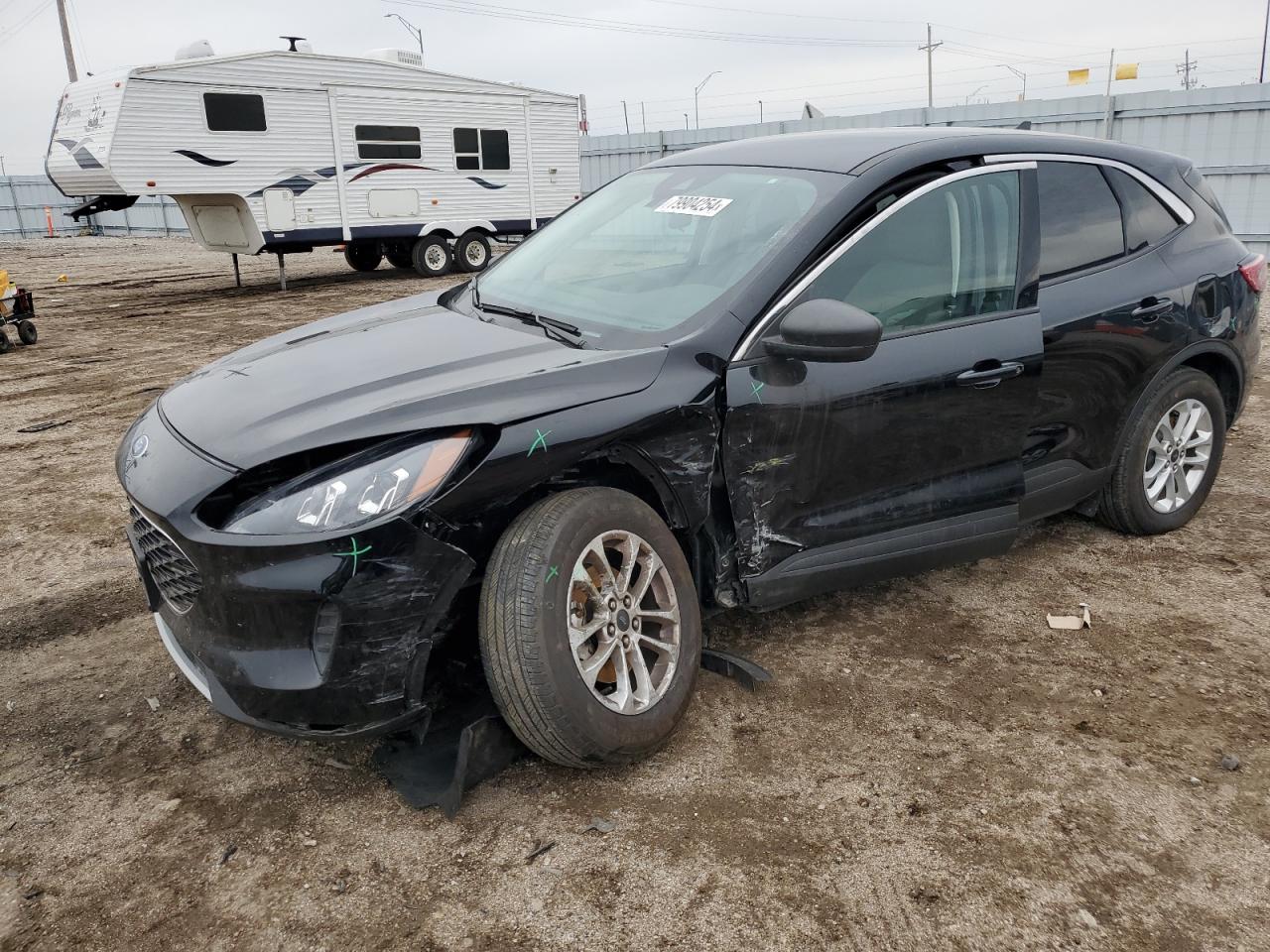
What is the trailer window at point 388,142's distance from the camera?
51.7 ft

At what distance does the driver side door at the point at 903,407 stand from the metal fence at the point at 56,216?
113 ft

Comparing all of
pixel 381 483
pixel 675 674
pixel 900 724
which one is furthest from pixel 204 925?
pixel 900 724

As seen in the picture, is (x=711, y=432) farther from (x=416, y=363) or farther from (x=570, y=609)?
(x=416, y=363)

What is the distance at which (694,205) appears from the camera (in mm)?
3527

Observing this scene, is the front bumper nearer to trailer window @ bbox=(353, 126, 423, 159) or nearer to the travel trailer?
the travel trailer

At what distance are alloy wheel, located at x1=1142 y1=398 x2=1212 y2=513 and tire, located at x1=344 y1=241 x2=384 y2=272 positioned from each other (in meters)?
14.6

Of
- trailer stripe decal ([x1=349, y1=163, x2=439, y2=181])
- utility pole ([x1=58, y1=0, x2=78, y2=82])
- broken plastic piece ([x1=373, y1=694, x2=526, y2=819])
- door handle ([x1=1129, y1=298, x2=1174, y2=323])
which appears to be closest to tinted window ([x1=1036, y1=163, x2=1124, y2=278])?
door handle ([x1=1129, y1=298, x2=1174, y2=323])

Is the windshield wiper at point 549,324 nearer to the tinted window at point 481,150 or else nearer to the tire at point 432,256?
the tire at point 432,256

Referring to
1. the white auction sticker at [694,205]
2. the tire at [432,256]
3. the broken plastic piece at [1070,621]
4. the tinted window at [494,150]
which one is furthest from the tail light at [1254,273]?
the tinted window at [494,150]

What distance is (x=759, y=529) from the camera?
9.95 ft

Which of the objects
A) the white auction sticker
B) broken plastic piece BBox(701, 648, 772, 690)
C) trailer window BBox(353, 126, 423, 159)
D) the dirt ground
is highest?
trailer window BBox(353, 126, 423, 159)

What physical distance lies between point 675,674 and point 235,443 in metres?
1.34

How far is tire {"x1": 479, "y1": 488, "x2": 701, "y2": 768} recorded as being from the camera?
245cm

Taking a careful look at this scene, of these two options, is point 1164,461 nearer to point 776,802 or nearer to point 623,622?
point 776,802
